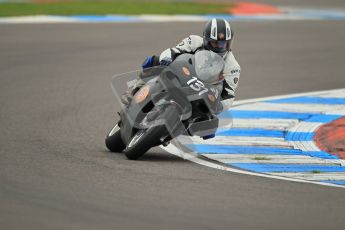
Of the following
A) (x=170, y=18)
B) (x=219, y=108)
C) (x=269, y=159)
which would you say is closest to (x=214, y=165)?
(x=219, y=108)

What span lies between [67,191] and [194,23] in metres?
13.6

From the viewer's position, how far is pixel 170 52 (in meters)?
9.92

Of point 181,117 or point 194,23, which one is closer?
point 181,117

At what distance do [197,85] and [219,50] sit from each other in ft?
1.71

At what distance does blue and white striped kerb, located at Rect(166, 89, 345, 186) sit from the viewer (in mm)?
9500

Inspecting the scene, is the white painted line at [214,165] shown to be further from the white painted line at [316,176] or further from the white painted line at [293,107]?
the white painted line at [293,107]

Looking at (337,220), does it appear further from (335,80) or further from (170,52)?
(335,80)

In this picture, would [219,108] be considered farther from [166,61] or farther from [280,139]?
[280,139]

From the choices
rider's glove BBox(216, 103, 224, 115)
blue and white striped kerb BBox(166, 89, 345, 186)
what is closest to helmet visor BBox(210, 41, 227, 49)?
rider's glove BBox(216, 103, 224, 115)

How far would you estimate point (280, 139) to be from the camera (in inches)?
440

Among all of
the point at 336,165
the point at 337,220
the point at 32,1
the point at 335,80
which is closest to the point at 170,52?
the point at 336,165

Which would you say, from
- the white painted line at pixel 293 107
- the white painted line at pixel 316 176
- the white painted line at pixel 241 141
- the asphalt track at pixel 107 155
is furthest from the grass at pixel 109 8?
the white painted line at pixel 316 176

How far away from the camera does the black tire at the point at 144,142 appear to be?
930 cm

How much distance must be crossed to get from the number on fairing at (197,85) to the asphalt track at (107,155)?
2.48 ft
